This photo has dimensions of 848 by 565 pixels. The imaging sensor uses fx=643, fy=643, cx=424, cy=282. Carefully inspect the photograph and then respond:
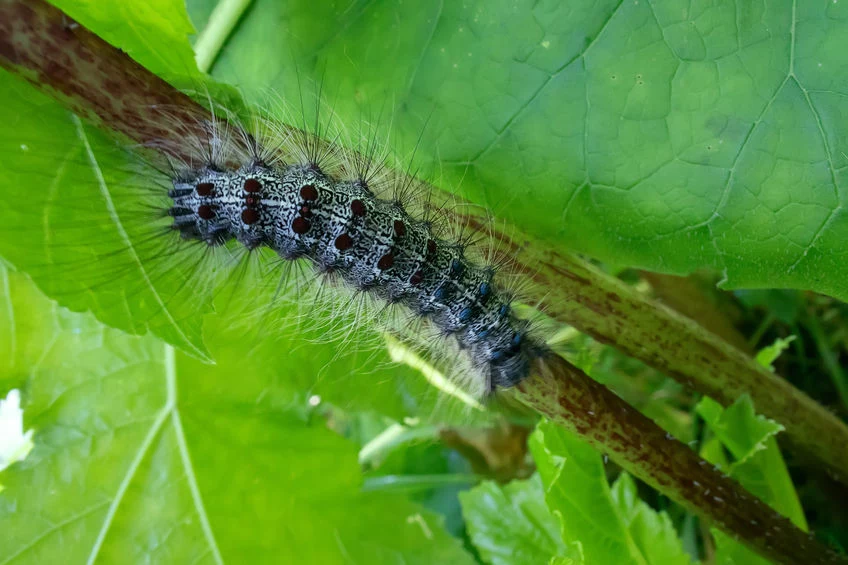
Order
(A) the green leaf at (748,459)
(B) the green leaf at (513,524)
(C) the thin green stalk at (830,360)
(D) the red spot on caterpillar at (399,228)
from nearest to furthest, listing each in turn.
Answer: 1. (D) the red spot on caterpillar at (399,228)
2. (A) the green leaf at (748,459)
3. (B) the green leaf at (513,524)
4. (C) the thin green stalk at (830,360)

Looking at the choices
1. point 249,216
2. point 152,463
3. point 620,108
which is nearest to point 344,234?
point 249,216

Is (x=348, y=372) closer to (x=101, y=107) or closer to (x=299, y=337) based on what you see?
(x=299, y=337)

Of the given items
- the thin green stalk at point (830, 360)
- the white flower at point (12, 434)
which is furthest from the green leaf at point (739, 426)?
the white flower at point (12, 434)

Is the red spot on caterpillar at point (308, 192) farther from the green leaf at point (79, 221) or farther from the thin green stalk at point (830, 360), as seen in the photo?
the thin green stalk at point (830, 360)

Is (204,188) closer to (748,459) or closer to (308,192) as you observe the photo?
(308,192)

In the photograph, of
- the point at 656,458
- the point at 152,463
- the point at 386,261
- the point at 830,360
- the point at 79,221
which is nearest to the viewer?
the point at 79,221

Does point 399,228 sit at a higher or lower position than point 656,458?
higher

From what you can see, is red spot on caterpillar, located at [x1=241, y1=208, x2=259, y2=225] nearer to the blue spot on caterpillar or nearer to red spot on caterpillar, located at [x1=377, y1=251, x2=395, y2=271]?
the blue spot on caterpillar
